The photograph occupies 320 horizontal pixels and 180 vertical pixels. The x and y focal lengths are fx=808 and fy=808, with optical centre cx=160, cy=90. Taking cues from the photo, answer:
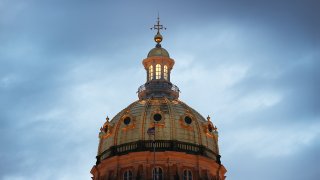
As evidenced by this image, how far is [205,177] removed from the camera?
102375 millimetres

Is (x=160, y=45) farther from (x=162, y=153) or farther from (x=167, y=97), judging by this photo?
(x=162, y=153)

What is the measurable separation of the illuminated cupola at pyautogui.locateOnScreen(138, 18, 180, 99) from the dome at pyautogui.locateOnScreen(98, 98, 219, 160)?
4.30 meters

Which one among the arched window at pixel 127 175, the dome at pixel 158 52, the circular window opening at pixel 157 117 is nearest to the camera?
the arched window at pixel 127 175

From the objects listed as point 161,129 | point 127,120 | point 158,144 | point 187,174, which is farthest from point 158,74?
point 187,174

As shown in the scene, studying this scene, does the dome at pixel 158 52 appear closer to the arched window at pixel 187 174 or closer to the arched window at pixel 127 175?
the arched window at pixel 127 175

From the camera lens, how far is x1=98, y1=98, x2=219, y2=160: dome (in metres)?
104

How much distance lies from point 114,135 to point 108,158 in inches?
146

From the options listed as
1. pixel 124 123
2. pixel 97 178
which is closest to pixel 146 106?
pixel 124 123

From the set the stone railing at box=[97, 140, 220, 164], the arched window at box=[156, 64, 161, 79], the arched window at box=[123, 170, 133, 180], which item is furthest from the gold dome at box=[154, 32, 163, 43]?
the arched window at box=[123, 170, 133, 180]

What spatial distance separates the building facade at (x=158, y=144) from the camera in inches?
3974

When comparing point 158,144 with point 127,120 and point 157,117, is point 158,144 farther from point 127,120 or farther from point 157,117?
point 127,120

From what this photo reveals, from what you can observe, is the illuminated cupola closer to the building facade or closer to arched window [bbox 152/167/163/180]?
the building facade

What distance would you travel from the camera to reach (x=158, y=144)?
10250cm

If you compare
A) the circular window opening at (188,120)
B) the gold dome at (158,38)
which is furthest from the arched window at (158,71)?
the circular window opening at (188,120)
